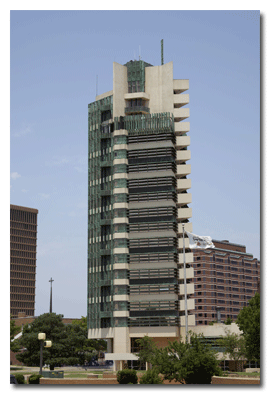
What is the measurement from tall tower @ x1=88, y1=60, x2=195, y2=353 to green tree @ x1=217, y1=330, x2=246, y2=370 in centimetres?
716

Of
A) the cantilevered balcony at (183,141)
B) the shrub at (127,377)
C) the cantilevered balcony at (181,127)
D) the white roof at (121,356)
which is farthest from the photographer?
the cantilevered balcony at (181,127)

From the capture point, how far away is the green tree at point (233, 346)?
96300mm

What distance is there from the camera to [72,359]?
336 feet

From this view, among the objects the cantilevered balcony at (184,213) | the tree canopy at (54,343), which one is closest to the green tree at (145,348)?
the tree canopy at (54,343)

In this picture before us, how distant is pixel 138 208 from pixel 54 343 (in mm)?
29013

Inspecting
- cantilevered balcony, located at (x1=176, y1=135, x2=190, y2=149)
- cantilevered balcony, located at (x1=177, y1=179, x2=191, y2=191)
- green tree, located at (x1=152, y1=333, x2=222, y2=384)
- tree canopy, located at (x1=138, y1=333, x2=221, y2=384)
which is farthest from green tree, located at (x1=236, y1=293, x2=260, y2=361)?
cantilevered balcony, located at (x1=176, y1=135, x2=190, y2=149)

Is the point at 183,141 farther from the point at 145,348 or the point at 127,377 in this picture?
the point at 127,377

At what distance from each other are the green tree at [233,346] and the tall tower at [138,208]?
7.16 m

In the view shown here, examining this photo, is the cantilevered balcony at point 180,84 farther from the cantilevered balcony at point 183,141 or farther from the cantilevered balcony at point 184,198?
the cantilevered balcony at point 184,198

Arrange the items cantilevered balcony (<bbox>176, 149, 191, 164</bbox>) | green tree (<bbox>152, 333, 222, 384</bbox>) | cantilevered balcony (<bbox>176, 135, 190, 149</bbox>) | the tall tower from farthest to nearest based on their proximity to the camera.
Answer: cantilevered balcony (<bbox>176, 135, 190, 149</bbox>), cantilevered balcony (<bbox>176, 149, 191, 164</bbox>), the tall tower, green tree (<bbox>152, 333, 222, 384</bbox>)

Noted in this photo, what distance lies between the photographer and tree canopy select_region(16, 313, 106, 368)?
100375mm

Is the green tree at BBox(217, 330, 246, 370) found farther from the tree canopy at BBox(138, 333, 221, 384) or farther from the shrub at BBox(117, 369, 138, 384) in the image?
the tree canopy at BBox(138, 333, 221, 384)
